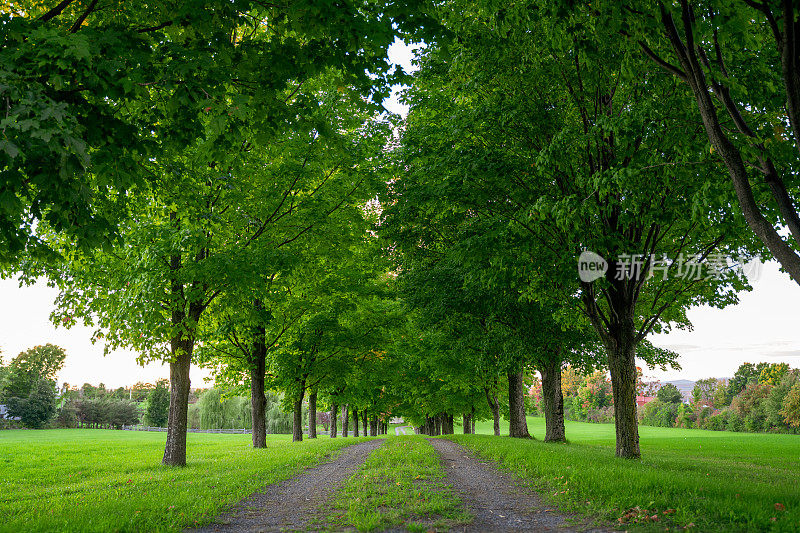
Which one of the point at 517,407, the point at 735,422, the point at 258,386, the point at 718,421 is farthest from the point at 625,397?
the point at 718,421

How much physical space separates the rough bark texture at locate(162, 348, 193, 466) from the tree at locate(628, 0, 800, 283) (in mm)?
12520

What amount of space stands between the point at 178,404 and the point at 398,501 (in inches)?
339

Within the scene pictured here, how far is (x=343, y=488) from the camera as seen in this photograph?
8.56 metres

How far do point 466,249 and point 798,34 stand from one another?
23.6 feet

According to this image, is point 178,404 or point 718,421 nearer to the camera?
point 178,404

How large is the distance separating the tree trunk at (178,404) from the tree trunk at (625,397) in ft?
36.5

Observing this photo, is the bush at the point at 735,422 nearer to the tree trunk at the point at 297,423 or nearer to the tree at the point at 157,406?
the tree trunk at the point at 297,423

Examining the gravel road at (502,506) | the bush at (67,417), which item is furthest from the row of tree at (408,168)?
the bush at (67,417)

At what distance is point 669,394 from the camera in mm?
92750

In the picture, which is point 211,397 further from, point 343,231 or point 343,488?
point 343,488

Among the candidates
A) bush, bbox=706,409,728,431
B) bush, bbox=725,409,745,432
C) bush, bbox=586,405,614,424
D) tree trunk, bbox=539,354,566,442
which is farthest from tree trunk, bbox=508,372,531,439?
bush, bbox=586,405,614,424

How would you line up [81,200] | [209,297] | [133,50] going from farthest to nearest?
[209,297] < [133,50] < [81,200]

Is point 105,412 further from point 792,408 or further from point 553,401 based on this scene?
point 792,408

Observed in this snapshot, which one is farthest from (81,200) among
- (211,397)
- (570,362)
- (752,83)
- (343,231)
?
(211,397)
